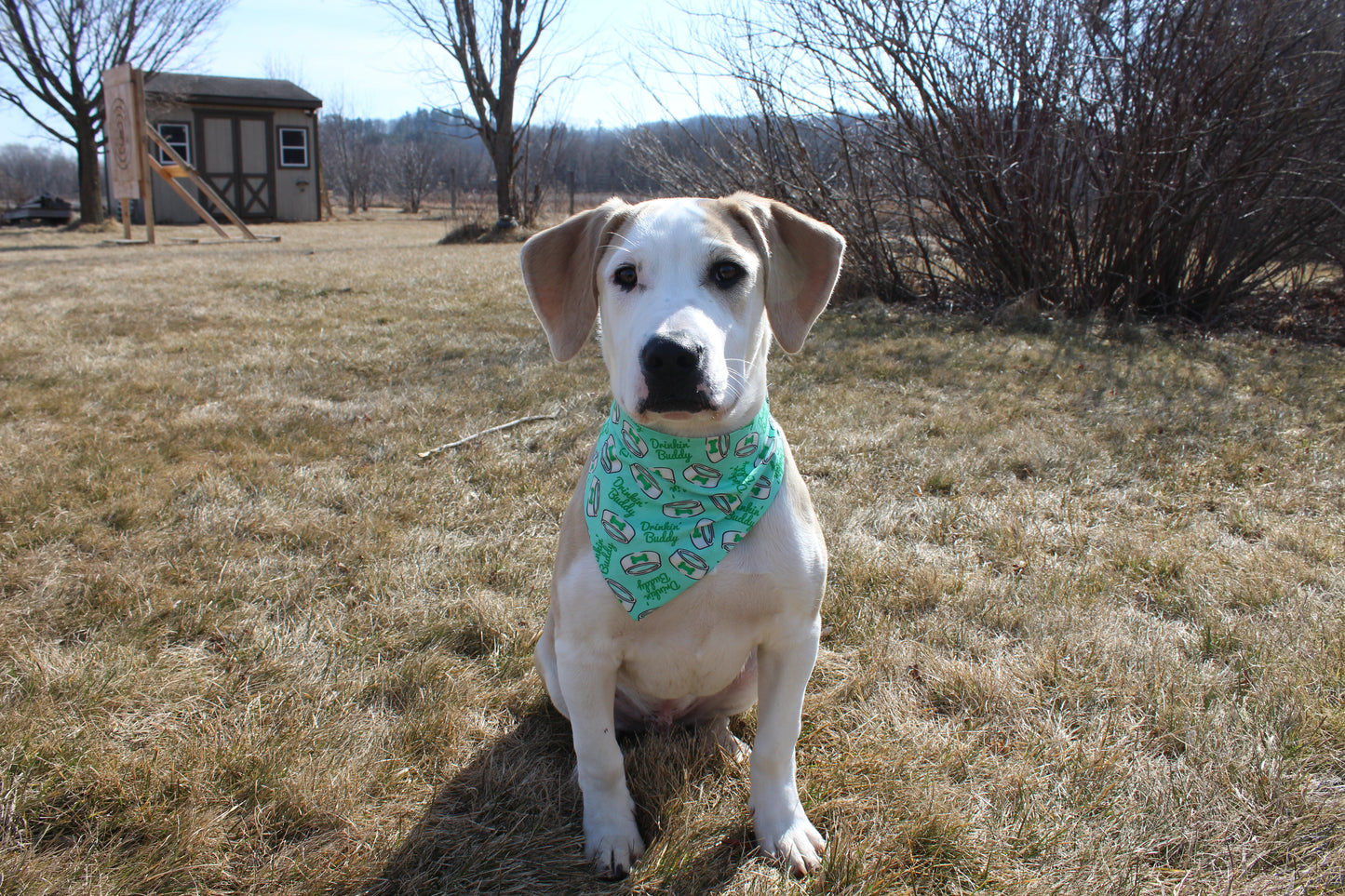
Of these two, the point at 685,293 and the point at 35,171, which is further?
the point at 35,171

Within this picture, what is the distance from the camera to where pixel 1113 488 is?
4.19 meters

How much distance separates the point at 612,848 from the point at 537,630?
3.51 feet

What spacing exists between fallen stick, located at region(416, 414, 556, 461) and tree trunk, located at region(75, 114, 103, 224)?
2149 centimetres

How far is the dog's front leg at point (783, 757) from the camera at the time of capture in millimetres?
1958

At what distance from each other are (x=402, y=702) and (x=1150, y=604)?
8.79 ft

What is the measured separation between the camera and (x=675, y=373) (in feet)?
5.75

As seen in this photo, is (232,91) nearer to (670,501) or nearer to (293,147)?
(293,147)

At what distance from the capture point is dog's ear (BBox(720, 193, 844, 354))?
2107mm

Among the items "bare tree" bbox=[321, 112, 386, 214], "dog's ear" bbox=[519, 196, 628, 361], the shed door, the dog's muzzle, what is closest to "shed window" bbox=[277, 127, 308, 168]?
the shed door

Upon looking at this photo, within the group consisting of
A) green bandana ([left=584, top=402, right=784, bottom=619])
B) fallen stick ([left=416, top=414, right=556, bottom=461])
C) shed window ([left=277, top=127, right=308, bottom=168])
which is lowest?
fallen stick ([left=416, top=414, right=556, bottom=461])

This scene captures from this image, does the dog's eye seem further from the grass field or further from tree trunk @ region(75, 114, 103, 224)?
tree trunk @ region(75, 114, 103, 224)

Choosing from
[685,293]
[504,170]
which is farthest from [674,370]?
[504,170]

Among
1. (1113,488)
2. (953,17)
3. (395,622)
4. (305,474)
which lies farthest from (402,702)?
(953,17)

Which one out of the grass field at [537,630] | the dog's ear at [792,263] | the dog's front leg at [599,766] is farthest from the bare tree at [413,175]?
the dog's front leg at [599,766]
